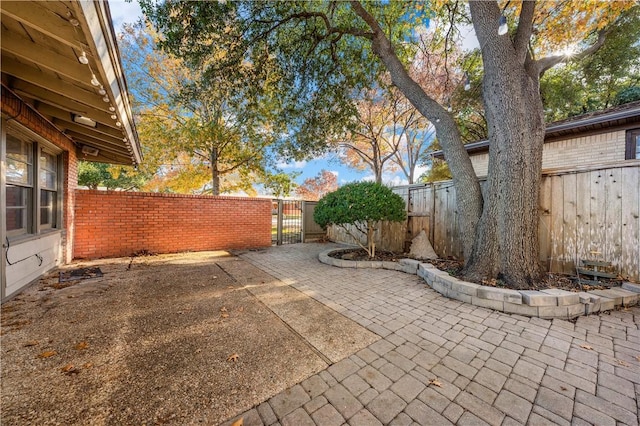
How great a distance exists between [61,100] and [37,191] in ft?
5.60

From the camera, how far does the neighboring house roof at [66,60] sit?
1.84 metres

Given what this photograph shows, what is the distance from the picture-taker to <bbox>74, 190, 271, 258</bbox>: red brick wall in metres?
5.63

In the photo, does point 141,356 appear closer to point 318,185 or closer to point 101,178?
point 101,178

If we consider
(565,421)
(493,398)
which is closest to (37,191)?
(493,398)

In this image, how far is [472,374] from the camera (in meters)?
1.92

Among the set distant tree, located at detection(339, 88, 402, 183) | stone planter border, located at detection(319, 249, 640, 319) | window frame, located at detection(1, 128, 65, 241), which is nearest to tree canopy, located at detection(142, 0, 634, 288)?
stone planter border, located at detection(319, 249, 640, 319)

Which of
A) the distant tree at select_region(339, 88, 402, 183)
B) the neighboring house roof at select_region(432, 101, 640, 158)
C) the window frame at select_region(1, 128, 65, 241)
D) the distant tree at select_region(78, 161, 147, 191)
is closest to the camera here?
the window frame at select_region(1, 128, 65, 241)

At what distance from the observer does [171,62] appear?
9555mm

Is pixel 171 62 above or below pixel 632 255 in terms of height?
above

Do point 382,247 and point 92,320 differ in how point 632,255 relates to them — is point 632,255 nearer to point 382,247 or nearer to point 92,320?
point 382,247

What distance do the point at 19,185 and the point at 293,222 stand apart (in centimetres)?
683

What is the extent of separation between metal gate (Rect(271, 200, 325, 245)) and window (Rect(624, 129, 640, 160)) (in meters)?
8.83

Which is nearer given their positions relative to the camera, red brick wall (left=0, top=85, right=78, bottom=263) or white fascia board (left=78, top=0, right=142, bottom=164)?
white fascia board (left=78, top=0, right=142, bottom=164)

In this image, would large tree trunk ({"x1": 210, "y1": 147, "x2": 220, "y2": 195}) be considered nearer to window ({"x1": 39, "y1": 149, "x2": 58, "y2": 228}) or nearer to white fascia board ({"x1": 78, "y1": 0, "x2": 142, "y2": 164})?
window ({"x1": 39, "y1": 149, "x2": 58, "y2": 228})
